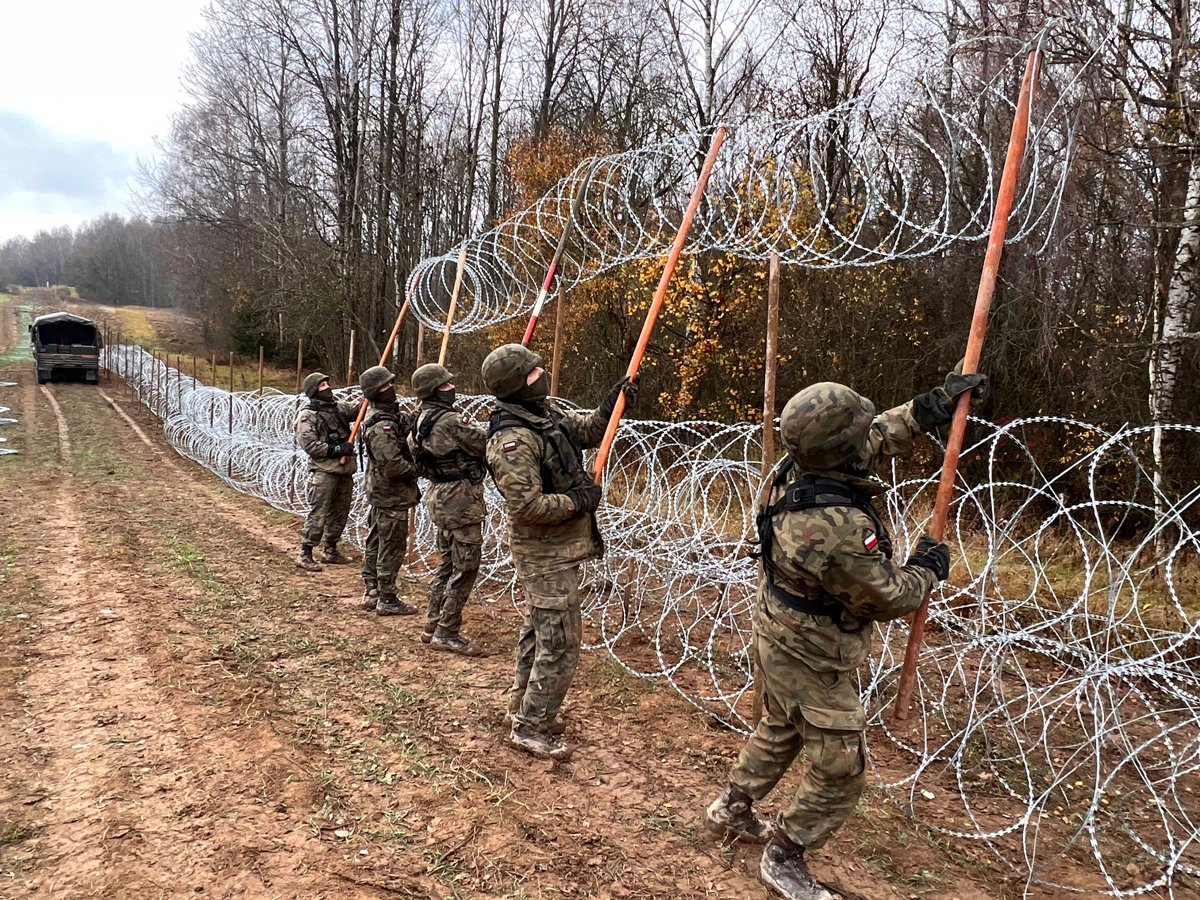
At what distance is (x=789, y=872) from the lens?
2.71 meters

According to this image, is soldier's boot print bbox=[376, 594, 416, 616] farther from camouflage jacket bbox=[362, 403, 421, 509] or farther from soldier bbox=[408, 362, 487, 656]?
soldier bbox=[408, 362, 487, 656]

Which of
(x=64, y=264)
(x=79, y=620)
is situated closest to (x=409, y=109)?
(x=79, y=620)

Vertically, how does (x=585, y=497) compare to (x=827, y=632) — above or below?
above

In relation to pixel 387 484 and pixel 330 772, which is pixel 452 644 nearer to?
pixel 387 484

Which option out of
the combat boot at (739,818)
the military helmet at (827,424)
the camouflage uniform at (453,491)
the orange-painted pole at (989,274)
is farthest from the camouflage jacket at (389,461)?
the orange-painted pole at (989,274)

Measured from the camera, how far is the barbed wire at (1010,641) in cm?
299

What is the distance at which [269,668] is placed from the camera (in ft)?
15.5

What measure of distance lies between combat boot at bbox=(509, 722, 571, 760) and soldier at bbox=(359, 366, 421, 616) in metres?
2.51

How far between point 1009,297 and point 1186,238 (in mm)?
3394

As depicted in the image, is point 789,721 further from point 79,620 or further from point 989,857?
point 79,620

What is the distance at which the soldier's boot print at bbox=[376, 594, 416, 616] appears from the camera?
5.95 metres

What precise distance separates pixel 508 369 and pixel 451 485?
5.29 feet

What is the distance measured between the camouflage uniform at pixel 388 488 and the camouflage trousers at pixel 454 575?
87 centimetres

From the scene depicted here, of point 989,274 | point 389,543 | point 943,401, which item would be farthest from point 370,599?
point 989,274
